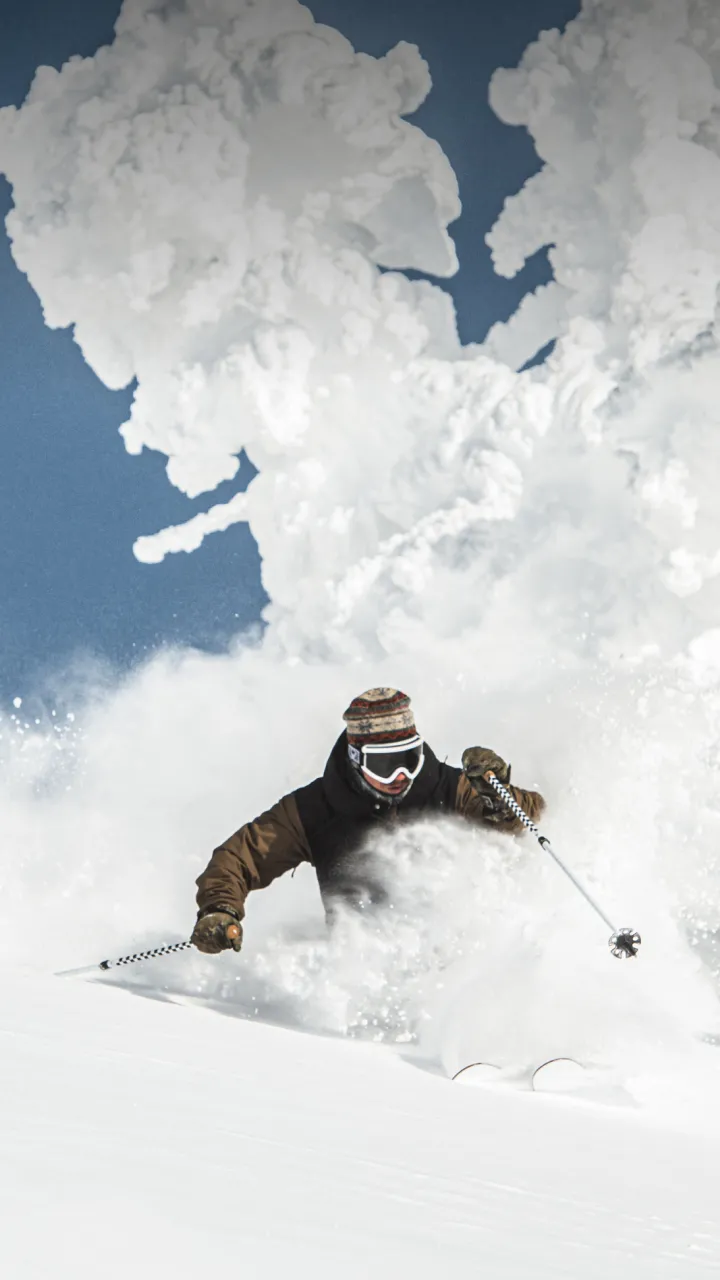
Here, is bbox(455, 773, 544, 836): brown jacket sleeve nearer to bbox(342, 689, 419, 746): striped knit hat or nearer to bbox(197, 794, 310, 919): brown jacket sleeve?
bbox(342, 689, 419, 746): striped knit hat

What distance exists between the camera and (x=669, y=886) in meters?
4.58

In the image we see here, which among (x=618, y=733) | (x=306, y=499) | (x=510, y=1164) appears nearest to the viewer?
(x=510, y=1164)

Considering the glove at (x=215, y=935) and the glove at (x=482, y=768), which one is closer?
the glove at (x=215, y=935)

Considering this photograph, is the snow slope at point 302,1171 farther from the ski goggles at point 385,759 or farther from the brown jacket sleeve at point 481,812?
the brown jacket sleeve at point 481,812

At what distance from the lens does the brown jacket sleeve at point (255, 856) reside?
10.6 ft

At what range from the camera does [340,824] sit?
3393mm

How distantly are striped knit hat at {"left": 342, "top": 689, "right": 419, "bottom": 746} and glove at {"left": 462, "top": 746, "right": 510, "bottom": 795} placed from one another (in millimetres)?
285

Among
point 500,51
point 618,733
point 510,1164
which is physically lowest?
point 510,1164

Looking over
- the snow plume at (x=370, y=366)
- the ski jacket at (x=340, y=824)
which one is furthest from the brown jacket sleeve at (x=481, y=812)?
the snow plume at (x=370, y=366)

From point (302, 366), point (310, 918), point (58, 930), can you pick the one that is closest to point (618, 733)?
point (310, 918)

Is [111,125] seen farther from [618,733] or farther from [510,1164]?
[510,1164]

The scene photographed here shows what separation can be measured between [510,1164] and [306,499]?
5.73 meters

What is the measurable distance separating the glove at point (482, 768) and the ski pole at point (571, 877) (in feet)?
0.06

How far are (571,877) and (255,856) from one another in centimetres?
104
